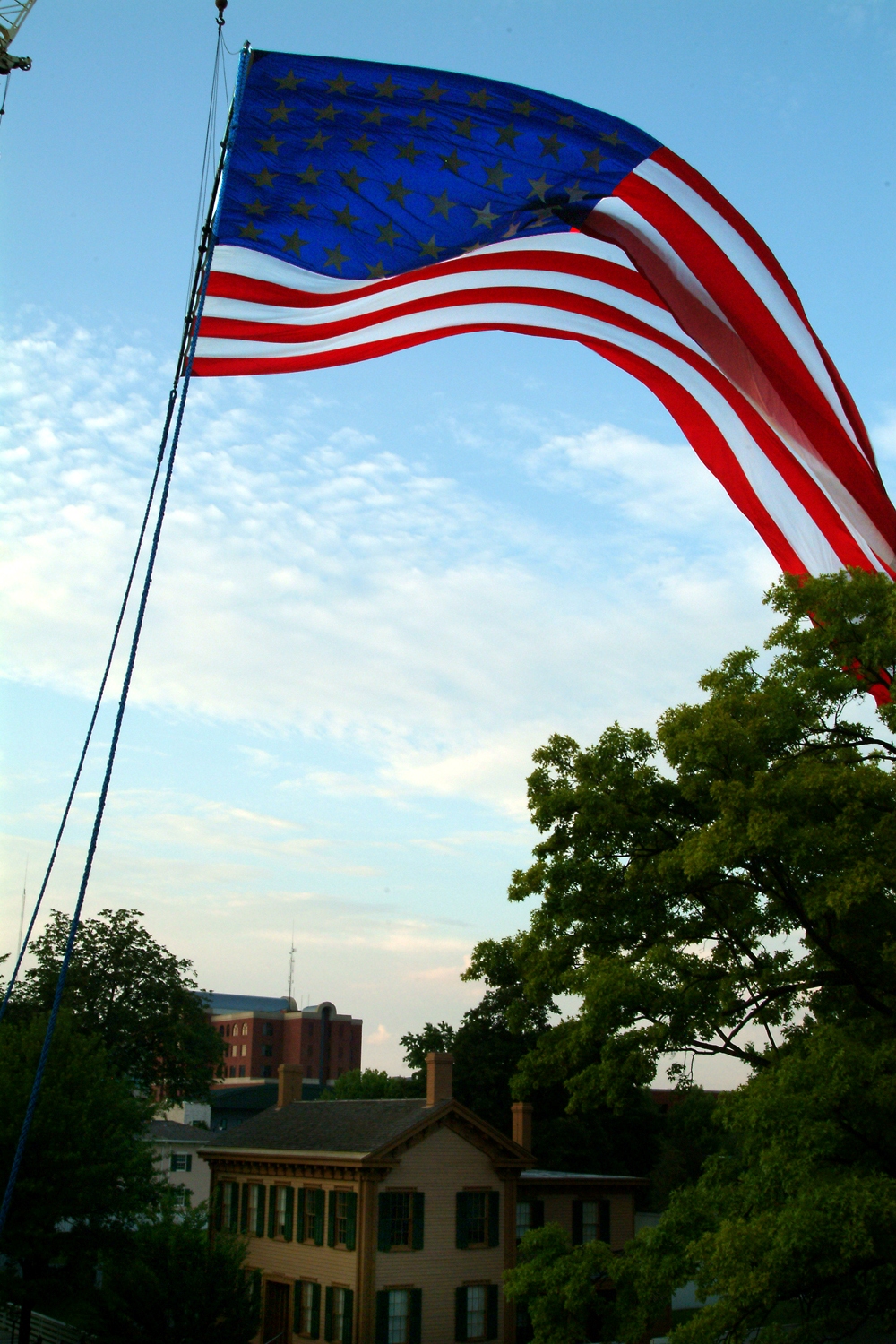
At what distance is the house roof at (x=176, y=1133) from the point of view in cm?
5797

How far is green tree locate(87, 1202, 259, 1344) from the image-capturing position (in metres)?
25.9

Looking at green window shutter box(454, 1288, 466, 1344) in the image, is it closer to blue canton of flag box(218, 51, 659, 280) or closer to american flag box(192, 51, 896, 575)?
american flag box(192, 51, 896, 575)

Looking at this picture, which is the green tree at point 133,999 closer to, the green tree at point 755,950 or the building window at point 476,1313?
the building window at point 476,1313

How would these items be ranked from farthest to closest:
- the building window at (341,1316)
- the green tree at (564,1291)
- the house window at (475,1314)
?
the house window at (475,1314) < the building window at (341,1316) < the green tree at (564,1291)

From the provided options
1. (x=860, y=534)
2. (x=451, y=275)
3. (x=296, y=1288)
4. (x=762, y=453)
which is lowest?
(x=296, y=1288)

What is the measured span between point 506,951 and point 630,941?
2.18m

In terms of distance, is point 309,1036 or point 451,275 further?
point 309,1036

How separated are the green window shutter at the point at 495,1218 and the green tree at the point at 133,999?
20629 mm

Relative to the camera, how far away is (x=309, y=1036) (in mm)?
139125

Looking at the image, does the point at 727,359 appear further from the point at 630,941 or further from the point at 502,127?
the point at 630,941

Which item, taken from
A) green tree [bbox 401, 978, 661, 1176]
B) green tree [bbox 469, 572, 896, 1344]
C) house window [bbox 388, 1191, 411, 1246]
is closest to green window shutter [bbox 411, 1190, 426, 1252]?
house window [bbox 388, 1191, 411, 1246]

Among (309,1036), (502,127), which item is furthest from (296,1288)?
(309,1036)

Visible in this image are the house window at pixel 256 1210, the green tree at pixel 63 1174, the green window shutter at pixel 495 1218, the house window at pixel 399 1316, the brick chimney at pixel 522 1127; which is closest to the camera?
the green tree at pixel 63 1174

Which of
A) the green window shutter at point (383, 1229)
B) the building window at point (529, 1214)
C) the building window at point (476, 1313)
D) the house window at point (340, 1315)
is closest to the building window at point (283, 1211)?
the house window at point (340, 1315)
